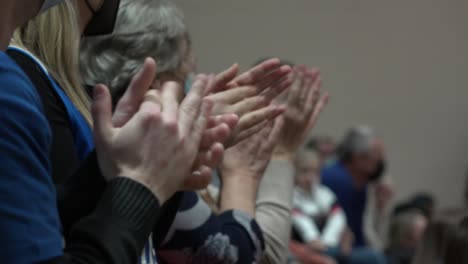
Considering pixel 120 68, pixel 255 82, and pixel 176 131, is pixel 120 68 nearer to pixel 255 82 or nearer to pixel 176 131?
pixel 255 82

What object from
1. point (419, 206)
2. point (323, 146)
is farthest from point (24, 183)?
point (323, 146)

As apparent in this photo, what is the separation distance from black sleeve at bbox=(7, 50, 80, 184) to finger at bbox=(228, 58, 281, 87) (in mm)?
368

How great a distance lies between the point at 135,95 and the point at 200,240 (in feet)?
1.39

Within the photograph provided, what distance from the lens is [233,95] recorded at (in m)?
1.29

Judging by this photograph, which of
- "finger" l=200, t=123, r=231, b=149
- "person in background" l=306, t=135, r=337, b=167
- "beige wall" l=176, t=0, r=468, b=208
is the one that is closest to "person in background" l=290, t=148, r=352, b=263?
"person in background" l=306, t=135, r=337, b=167

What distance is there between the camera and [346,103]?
7.78 m

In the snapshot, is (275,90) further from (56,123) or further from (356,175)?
(356,175)

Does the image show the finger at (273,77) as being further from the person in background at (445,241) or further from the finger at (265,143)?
the person in background at (445,241)

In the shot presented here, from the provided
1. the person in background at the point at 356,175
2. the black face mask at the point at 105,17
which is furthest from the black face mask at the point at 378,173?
the black face mask at the point at 105,17

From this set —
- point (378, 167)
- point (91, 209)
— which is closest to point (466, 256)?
point (91, 209)

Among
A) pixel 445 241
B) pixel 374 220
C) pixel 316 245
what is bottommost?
pixel 374 220

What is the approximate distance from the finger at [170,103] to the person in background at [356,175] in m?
4.67

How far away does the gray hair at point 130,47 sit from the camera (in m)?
1.51

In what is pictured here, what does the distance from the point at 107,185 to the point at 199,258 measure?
474 millimetres
